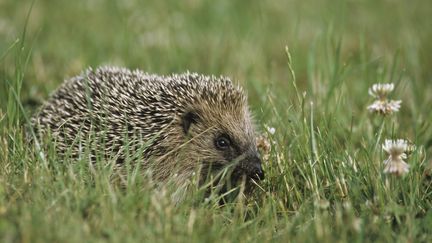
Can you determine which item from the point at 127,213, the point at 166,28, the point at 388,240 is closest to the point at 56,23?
the point at 166,28

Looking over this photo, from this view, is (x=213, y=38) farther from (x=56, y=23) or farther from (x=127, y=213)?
(x=127, y=213)

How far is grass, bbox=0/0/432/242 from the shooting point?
12.6ft

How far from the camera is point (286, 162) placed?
190 inches

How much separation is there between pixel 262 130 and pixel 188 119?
2.24 ft

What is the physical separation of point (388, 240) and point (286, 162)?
113 centimetres

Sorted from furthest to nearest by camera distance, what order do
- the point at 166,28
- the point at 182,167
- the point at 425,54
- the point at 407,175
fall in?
the point at 166,28
the point at 425,54
the point at 182,167
the point at 407,175

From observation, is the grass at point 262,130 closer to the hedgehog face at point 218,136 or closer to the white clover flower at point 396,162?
the white clover flower at point 396,162

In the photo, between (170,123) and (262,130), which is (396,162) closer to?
(262,130)

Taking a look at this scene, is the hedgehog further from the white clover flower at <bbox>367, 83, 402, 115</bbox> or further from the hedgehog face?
the white clover flower at <bbox>367, 83, 402, 115</bbox>

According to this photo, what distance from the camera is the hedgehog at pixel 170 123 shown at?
5211 mm

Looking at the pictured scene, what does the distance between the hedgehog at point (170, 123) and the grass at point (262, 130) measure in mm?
293

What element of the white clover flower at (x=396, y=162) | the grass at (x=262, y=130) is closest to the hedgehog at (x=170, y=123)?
the grass at (x=262, y=130)

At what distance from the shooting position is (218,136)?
5438 millimetres

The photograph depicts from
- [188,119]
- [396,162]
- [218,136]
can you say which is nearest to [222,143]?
[218,136]
